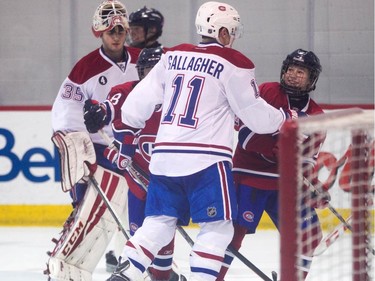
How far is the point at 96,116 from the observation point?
15.3ft

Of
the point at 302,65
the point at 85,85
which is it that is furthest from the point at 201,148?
the point at 85,85

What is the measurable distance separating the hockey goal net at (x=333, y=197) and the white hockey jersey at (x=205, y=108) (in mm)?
292

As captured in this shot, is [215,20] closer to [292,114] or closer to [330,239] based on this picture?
[292,114]

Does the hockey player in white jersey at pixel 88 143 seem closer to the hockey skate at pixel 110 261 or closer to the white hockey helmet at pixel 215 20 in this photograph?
the hockey skate at pixel 110 261

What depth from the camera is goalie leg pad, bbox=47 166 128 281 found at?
4746 millimetres

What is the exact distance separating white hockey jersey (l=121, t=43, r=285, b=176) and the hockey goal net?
292mm

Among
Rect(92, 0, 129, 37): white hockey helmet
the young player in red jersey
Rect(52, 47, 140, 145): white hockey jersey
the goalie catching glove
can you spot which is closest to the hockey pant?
the young player in red jersey

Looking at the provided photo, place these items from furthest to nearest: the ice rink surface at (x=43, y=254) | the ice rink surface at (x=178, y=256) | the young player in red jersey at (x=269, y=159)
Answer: the ice rink surface at (x=43, y=254) → the ice rink surface at (x=178, y=256) → the young player in red jersey at (x=269, y=159)

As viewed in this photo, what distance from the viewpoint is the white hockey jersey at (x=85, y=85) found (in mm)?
4941

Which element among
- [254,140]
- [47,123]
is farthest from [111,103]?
[47,123]

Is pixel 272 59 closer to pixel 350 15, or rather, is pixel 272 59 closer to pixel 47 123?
pixel 350 15

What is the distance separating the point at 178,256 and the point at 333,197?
854 millimetres

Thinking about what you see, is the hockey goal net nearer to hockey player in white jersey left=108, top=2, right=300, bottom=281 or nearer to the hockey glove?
the hockey glove

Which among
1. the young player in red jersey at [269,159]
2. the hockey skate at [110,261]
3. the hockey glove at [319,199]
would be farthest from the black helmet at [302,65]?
the hockey skate at [110,261]
